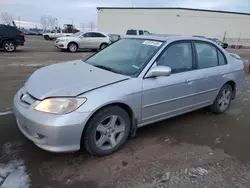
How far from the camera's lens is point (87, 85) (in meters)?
2.82

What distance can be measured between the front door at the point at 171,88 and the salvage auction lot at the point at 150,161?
43 centimetres

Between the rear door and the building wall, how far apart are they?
136ft

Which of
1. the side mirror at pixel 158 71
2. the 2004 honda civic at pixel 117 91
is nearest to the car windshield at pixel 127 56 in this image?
the 2004 honda civic at pixel 117 91

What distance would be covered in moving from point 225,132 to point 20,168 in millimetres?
3183

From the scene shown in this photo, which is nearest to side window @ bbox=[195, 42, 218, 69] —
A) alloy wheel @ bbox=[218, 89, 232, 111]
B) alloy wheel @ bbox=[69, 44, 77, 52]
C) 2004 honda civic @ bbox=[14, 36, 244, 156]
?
2004 honda civic @ bbox=[14, 36, 244, 156]

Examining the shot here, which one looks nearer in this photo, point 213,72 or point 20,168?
point 20,168

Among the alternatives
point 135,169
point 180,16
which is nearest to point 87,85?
point 135,169

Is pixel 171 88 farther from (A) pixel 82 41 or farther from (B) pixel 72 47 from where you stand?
(A) pixel 82 41

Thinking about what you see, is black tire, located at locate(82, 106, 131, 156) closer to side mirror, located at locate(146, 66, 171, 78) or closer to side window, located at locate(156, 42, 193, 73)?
side mirror, located at locate(146, 66, 171, 78)

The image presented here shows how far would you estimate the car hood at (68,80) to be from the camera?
2.72 metres

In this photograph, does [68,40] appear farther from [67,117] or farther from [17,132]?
[67,117]

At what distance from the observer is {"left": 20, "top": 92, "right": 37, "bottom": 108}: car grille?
275cm

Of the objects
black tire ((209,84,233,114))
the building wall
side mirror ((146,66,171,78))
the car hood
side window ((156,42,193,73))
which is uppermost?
the building wall

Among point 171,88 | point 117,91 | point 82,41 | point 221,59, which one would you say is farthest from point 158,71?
point 82,41
